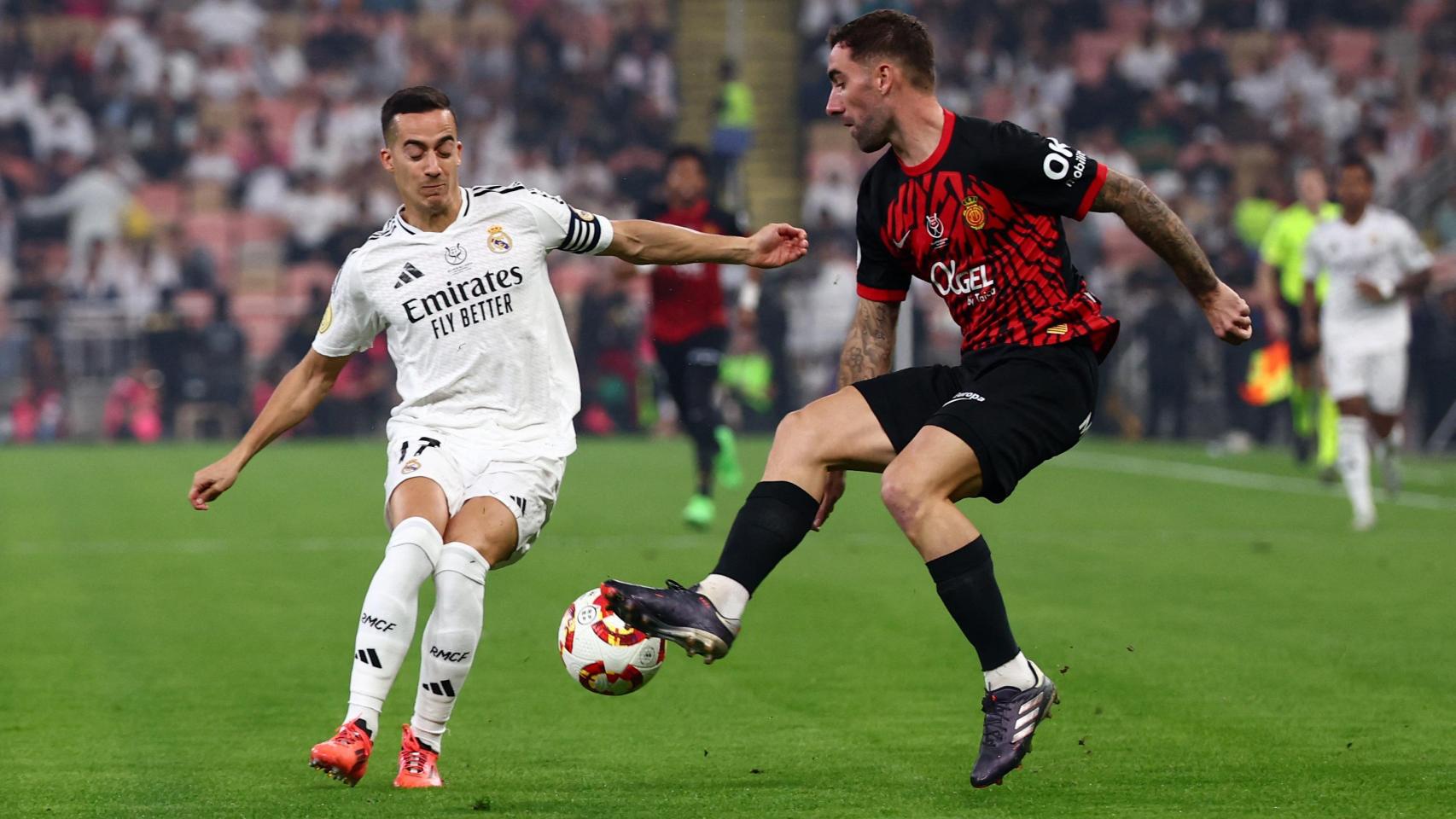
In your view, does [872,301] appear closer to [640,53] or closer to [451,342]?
[451,342]

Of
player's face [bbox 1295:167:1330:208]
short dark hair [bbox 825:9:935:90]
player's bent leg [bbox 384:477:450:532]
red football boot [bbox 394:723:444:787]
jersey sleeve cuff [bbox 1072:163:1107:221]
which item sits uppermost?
short dark hair [bbox 825:9:935:90]

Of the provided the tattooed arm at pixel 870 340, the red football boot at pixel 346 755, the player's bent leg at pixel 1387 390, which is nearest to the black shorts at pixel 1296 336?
the player's bent leg at pixel 1387 390

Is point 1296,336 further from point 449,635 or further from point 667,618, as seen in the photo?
point 667,618

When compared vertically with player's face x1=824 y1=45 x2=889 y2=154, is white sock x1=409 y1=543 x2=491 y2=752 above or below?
below

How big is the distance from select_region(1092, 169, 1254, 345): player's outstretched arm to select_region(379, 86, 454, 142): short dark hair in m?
1.87

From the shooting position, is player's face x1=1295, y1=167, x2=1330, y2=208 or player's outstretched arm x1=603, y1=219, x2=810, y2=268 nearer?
player's outstretched arm x1=603, y1=219, x2=810, y2=268

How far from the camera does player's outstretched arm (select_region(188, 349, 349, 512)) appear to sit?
6074 mm

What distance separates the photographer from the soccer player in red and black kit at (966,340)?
5.75m

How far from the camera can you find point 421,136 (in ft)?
19.8

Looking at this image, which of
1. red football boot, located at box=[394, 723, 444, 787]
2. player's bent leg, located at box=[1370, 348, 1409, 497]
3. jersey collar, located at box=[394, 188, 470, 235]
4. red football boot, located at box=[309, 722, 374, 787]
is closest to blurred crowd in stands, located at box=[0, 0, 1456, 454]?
player's bent leg, located at box=[1370, 348, 1409, 497]

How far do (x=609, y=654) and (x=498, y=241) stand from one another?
128 cm

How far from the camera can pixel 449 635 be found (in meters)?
5.84

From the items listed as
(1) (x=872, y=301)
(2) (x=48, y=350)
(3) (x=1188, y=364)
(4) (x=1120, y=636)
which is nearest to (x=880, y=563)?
(4) (x=1120, y=636)

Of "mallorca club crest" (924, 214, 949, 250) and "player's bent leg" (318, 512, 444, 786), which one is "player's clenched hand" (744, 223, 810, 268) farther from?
"player's bent leg" (318, 512, 444, 786)
